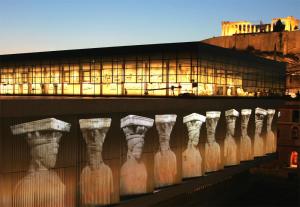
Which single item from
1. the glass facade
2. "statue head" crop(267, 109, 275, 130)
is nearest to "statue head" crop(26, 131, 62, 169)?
"statue head" crop(267, 109, 275, 130)

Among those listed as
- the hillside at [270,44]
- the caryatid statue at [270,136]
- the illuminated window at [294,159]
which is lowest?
the illuminated window at [294,159]

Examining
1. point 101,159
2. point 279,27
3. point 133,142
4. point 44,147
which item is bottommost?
point 101,159

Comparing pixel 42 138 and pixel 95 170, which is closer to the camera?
pixel 42 138

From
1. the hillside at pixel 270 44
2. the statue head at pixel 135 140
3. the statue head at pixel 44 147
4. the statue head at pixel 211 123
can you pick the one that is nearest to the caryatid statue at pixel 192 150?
the statue head at pixel 211 123

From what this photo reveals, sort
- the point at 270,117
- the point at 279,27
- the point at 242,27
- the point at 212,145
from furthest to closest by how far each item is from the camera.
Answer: the point at 242,27 < the point at 279,27 < the point at 270,117 < the point at 212,145

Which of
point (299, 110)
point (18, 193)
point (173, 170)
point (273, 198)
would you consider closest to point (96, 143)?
point (18, 193)

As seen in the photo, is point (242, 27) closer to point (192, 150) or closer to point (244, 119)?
point (244, 119)

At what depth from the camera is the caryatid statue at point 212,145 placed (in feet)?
98.7

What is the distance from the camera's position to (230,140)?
110 ft

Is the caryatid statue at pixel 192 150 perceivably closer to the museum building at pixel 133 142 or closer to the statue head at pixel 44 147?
the museum building at pixel 133 142

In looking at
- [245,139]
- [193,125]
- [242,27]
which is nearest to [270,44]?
[242,27]

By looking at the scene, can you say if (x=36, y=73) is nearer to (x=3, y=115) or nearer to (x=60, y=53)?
(x=60, y=53)

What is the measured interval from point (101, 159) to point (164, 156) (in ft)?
18.4

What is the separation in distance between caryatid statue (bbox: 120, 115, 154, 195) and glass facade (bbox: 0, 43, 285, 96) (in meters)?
22.0
